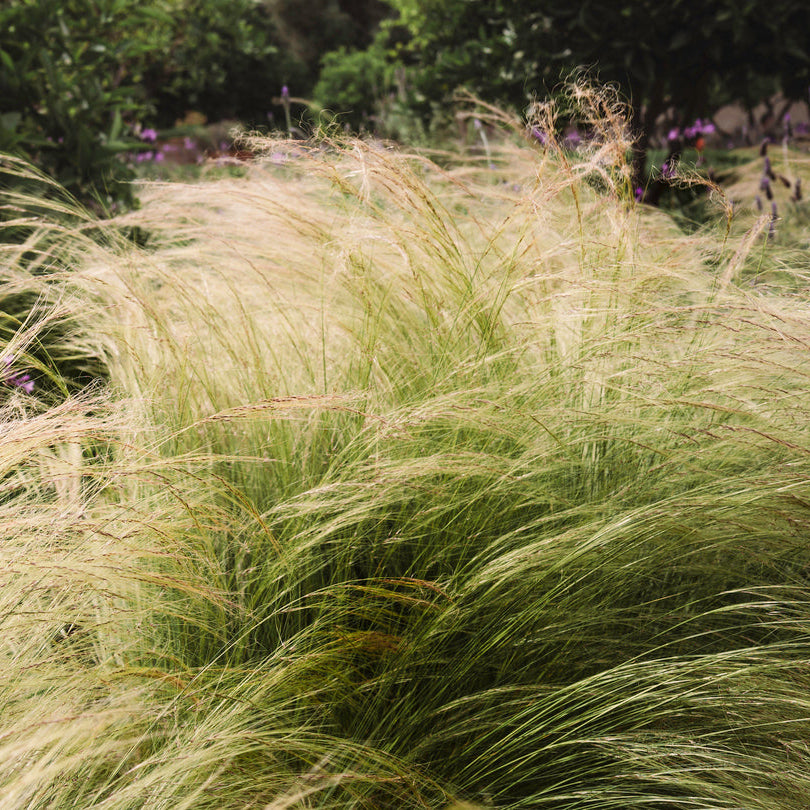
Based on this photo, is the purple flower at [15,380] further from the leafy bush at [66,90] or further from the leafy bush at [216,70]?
the leafy bush at [216,70]

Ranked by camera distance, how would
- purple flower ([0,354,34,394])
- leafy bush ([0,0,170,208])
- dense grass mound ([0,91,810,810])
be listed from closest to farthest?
dense grass mound ([0,91,810,810]), purple flower ([0,354,34,394]), leafy bush ([0,0,170,208])

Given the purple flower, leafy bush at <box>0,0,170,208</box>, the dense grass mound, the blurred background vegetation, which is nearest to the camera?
the dense grass mound

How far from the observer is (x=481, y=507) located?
1476mm

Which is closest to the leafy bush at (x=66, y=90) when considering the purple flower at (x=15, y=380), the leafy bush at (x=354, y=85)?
the purple flower at (x=15, y=380)

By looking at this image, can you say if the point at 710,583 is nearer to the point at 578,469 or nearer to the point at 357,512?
the point at 578,469

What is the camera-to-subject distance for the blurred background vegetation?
3.06 metres

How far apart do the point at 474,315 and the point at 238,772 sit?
983mm

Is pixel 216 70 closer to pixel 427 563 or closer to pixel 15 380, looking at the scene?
pixel 15 380

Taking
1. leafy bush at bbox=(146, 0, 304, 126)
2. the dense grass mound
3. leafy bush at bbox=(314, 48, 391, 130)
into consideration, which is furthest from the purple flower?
leafy bush at bbox=(146, 0, 304, 126)

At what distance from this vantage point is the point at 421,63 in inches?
247

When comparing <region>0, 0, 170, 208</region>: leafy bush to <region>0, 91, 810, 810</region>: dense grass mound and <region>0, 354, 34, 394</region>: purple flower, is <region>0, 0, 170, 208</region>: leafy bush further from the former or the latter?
<region>0, 91, 810, 810</region>: dense grass mound

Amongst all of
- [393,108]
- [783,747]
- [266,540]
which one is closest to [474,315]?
[266,540]

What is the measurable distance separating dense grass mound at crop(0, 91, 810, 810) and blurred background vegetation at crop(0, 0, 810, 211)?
2.53 feet

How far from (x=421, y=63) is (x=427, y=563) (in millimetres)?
5695
